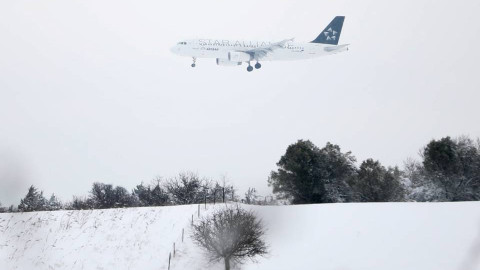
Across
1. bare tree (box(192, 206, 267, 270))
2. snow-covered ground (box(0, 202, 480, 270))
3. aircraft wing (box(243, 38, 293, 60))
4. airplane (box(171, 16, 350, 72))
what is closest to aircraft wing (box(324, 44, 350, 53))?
airplane (box(171, 16, 350, 72))

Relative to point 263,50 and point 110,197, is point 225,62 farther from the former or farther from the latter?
point 110,197

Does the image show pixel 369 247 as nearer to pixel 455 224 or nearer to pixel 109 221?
pixel 455 224

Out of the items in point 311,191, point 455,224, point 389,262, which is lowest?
point 389,262

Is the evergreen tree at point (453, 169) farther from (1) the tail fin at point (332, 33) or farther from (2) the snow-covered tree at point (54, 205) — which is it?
(2) the snow-covered tree at point (54, 205)

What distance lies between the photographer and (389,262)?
1228 inches

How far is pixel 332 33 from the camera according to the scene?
95500mm

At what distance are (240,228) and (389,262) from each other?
426 inches

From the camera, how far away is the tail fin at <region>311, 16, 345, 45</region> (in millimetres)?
93812

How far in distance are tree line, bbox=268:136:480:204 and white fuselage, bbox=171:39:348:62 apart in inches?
673

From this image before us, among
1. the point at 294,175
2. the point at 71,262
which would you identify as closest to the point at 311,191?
the point at 294,175

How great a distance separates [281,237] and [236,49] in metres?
40.3

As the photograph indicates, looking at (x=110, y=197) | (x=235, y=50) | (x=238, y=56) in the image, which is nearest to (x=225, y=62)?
(x=235, y=50)

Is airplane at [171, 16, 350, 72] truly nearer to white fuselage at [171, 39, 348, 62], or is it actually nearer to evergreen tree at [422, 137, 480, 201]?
white fuselage at [171, 39, 348, 62]

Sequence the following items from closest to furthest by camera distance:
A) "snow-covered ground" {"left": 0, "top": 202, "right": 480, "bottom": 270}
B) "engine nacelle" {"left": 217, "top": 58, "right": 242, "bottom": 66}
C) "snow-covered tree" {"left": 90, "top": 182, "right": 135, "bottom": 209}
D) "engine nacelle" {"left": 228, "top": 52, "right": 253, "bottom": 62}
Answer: "snow-covered ground" {"left": 0, "top": 202, "right": 480, "bottom": 270} → "engine nacelle" {"left": 228, "top": 52, "right": 253, "bottom": 62} → "engine nacelle" {"left": 217, "top": 58, "right": 242, "bottom": 66} → "snow-covered tree" {"left": 90, "top": 182, "right": 135, "bottom": 209}
